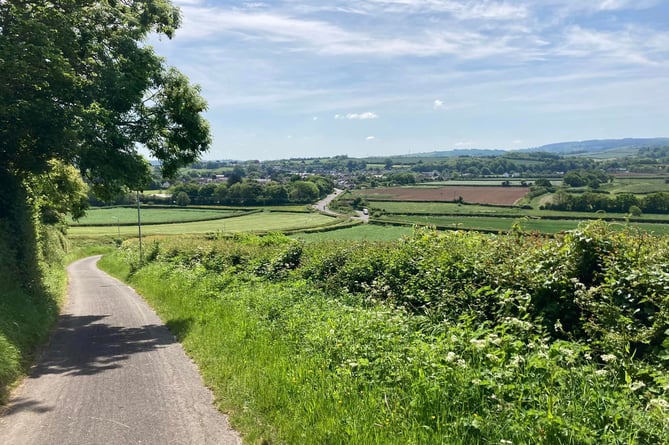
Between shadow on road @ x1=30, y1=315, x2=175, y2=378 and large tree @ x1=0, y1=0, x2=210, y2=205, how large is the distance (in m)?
4.70

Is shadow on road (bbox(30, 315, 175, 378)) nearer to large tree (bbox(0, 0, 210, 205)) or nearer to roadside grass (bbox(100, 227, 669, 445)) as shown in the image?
roadside grass (bbox(100, 227, 669, 445))

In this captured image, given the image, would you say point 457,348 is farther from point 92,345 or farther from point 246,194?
point 246,194

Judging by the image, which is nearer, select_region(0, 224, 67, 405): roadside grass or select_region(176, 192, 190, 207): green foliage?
select_region(0, 224, 67, 405): roadside grass

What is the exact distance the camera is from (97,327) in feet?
42.1

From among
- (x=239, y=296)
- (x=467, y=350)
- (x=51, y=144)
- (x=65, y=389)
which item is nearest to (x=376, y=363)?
(x=467, y=350)

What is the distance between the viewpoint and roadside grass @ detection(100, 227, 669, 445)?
179 inches

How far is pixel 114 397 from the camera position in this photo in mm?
7168

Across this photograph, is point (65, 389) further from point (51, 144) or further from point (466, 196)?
point (466, 196)

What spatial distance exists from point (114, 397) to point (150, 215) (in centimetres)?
Result: 9877

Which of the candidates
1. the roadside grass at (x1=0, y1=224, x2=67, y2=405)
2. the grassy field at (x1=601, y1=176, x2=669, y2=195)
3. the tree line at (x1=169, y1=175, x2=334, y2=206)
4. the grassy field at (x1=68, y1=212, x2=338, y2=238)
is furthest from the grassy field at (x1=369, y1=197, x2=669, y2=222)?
the roadside grass at (x1=0, y1=224, x2=67, y2=405)

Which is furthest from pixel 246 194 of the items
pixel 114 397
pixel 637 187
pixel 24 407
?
pixel 24 407

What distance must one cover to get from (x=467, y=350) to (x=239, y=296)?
7.85 metres

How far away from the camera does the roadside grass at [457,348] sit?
4.55 m

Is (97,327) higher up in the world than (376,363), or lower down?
lower down
